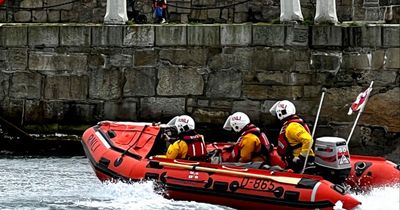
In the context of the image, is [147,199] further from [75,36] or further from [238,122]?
[75,36]

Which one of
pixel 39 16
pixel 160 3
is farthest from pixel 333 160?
pixel 39 16

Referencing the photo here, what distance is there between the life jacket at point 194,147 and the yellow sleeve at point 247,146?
0.58m

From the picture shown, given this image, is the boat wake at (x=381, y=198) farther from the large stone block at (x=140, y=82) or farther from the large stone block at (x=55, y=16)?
the large stone block at (x=55, y=16)

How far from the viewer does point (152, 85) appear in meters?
17.1

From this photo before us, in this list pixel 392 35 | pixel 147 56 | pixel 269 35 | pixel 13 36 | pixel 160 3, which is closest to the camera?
pixel 392 35

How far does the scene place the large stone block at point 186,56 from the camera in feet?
55.4

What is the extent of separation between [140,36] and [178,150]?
181 inches

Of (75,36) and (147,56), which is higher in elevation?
(75,36)

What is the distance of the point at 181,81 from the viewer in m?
17.0

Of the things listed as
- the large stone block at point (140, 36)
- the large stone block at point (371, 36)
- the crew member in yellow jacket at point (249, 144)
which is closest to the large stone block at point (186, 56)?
the large stone block at point (140, 36)

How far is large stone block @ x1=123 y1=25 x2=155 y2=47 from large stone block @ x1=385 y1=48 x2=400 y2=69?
3.95 meters

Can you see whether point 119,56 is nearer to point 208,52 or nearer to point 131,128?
point 208,52

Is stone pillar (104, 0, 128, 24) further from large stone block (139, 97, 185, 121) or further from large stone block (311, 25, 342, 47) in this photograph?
large stone block (311, 25, 342, 47)

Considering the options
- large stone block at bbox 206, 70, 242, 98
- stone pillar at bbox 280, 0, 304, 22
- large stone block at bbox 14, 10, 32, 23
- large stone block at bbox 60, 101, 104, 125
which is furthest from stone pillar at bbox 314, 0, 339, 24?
large stone block at bbox 14, 10, 32, 23
